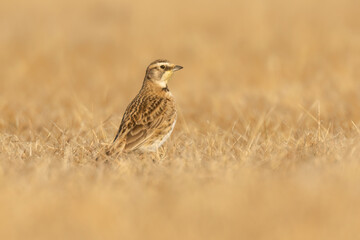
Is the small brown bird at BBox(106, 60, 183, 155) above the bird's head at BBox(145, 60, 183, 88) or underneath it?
underneath

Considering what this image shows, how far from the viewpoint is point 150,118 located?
24.3 feet

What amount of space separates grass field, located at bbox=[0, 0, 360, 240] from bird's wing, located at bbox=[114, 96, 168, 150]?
0.22m

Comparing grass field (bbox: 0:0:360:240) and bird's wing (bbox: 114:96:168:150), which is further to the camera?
bird's wing (bbox: 114:96:168:150)

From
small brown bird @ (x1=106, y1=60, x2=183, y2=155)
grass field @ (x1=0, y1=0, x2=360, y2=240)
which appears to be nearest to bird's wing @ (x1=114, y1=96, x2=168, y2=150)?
small brown bird @ (x1=106, y1=60, x2=183, y2=155)

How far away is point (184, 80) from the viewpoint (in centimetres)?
1384

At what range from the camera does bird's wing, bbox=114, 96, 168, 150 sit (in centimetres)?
718

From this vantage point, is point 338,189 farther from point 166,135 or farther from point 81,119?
point 81,119

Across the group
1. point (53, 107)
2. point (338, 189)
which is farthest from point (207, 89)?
point (338, 189)

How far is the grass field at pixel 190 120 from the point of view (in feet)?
14.7

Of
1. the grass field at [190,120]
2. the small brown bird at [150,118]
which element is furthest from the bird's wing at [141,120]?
the grass field at [190,120]

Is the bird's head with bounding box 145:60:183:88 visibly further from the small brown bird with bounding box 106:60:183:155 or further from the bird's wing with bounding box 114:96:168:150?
the bird's wing with bounding box 114:96:168:150

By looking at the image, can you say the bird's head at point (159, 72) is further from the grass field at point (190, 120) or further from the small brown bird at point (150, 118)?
the grass field at point (190, 120)

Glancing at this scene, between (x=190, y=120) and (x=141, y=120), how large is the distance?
2.87 metres

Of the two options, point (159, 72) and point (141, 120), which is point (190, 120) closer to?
point (159, 72)
